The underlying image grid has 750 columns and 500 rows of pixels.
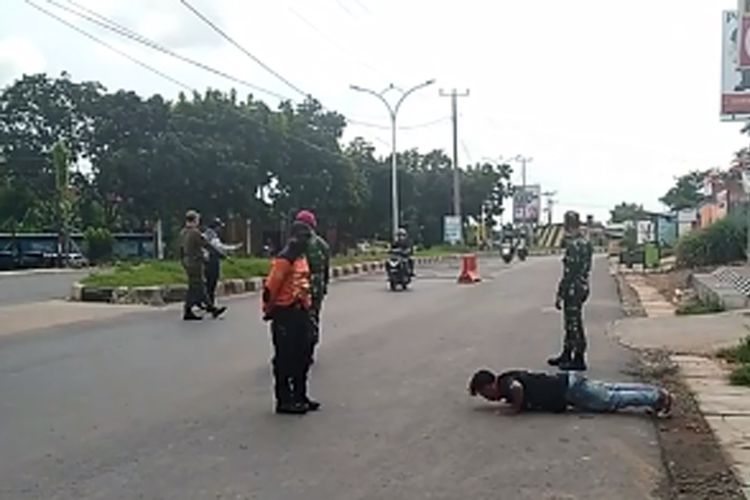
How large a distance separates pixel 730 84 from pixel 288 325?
2088cm

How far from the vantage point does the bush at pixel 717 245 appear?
3278 cm

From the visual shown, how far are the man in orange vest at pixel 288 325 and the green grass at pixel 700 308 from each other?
1081cm

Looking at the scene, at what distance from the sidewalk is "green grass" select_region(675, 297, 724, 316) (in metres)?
0.28

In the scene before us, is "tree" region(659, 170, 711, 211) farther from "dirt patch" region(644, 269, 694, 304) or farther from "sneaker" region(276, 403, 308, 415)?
"sneaker" region(276, 403, 308, 415)

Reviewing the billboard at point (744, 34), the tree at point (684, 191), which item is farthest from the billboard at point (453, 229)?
the billboard at point (744, 34)

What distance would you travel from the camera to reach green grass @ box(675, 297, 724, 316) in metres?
18.6

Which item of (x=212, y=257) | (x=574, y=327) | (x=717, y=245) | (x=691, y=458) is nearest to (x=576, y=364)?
(x=574, y=327)

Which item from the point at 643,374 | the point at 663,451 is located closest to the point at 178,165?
the point at 643,374

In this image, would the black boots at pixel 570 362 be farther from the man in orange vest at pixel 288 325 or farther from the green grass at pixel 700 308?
the green grass at pixel 700 308

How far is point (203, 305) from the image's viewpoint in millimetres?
18672

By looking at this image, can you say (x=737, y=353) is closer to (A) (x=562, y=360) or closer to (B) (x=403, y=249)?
(A) (x=562, y=360)

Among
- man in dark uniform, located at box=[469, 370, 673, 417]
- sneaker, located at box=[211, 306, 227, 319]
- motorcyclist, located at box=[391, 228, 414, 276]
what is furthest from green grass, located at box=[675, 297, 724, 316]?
man in dark uniform, located at box=[469, 370, 673, 417]

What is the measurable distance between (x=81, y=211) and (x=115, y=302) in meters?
37.4

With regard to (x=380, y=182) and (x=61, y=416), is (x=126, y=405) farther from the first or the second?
(x=380, y=182)
